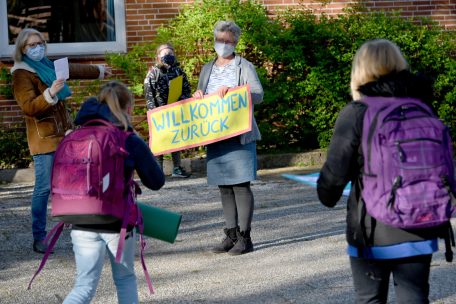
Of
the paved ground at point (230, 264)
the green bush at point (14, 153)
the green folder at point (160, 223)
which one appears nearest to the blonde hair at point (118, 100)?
the green folder at point (160, 223)

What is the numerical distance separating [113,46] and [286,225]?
5.82 metres

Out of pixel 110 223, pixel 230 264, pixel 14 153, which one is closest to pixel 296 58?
pixel 14 153

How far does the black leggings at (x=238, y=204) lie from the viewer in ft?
25.3

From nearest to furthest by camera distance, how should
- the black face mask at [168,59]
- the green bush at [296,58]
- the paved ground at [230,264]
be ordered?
the paved ground at [230,264]
the black face mask at [168,59]
the green bush at [296,58]

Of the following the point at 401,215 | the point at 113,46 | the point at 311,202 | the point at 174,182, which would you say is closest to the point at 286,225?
the point at 311,202

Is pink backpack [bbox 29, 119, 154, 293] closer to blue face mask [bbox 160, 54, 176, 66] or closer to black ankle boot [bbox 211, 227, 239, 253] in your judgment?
black ankle boot [bbox 211, 227, 239, 253]

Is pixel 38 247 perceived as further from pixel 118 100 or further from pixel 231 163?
pixel 118 100

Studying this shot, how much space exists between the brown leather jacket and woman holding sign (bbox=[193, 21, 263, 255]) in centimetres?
113

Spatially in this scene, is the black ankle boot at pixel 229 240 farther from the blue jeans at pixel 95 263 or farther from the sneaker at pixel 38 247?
the blue jeans at pixel 95 263

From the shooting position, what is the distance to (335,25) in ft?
45.2

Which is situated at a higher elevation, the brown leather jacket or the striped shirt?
the striped shirt

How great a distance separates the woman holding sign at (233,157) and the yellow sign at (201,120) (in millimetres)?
72

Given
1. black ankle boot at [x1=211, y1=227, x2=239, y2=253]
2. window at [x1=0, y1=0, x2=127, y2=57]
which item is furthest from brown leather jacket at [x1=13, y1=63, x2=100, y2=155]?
window at [x1=0, y1=0, x2=127, y2=57]

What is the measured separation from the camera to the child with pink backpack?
15.8 feet
